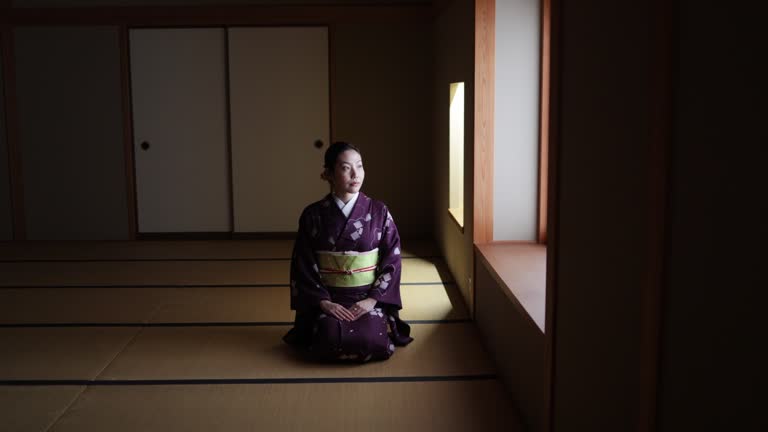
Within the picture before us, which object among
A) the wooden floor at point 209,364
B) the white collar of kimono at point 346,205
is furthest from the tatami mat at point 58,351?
the white collar of kimono at point 346,205

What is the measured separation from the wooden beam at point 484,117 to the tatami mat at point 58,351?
1781 mm

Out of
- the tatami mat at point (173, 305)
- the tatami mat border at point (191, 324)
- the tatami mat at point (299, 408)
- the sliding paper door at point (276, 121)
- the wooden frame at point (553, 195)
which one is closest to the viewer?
the wooden frame at point (553, 195)

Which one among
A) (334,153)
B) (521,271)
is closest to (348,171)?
(334,153)

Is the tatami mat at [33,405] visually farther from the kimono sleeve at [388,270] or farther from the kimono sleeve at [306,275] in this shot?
the kimono sleeve at [388,270]

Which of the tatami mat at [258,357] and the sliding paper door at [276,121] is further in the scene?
the sliding paper door at [276,121]

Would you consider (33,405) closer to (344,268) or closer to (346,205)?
(344,268)

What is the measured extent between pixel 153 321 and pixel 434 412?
1802 millimetres

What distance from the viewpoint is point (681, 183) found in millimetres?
1123

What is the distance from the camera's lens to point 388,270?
3256 mm

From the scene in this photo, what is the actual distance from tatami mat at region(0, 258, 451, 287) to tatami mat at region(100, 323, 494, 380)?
104 cm

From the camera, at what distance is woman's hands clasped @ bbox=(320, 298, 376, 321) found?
122 inches

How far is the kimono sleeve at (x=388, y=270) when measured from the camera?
3.21 metres

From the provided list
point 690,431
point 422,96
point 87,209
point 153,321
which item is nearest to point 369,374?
point 153,321

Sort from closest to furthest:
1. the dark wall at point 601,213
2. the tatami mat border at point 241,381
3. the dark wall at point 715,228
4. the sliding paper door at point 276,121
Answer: the dark wall at point 715,228 < the dark wall at point 601,213 < the tatami mat border at point 241,381 < the sliding paper door at point 276,121
